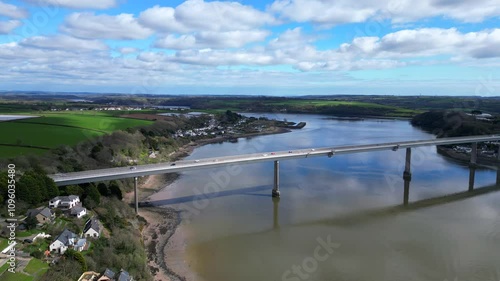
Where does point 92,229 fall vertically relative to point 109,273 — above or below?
above

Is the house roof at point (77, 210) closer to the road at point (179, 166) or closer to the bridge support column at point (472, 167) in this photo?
the road at point (179, 166)

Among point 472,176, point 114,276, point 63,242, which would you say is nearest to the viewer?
point 114,276

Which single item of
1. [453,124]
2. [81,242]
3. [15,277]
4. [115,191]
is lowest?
[115,191]

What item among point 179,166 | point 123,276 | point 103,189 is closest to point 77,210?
point 103,189

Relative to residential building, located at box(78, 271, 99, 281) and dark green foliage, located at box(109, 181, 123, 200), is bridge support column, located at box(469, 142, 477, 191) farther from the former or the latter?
residential building, located at box(78, 271, 99, 281)

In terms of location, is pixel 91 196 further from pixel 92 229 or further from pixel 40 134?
pixel 40 134

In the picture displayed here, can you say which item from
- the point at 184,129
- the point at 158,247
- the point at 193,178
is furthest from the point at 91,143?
the point at 184,129

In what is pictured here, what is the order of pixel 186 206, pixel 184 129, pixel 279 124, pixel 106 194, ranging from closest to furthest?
pixel 106 194, pixel 186 206, pixel 184 129, pixel 279 124

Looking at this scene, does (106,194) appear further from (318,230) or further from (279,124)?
(279,124)
